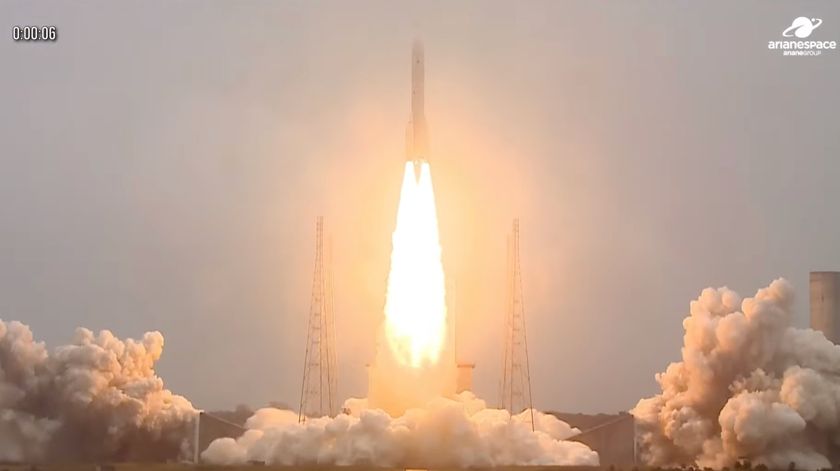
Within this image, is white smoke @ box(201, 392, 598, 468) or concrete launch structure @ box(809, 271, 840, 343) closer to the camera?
white smoke @ box(201, 392, 598, 468)

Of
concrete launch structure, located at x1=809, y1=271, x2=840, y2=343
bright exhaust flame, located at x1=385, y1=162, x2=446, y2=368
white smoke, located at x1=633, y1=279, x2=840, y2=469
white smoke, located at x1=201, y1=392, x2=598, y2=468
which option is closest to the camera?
white smoke, located at x1=201, y1=392, x2=598, y2=468

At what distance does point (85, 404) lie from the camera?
1640 inches

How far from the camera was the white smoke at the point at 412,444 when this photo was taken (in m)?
37.2

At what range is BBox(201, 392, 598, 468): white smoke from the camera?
122 feet

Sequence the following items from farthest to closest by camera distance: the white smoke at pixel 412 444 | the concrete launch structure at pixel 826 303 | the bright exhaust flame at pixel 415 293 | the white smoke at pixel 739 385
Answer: the concrete launch structure at pixel 826 303, the bright exhaust flame at pixel 415 293, the white smoke at pixel 739 385, the white smoke at pixel 412 444

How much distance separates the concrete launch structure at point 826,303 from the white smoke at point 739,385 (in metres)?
2.61

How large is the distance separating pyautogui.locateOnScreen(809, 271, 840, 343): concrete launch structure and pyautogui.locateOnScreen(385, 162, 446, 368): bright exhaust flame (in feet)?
40.7

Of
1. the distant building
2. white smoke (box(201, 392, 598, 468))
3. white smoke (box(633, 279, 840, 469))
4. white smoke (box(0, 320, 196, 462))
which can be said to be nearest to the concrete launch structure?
white smoke (box(633, 279, 840, 469))

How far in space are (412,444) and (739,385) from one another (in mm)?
10496

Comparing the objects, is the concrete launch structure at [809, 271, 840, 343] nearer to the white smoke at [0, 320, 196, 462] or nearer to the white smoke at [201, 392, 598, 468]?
the white smoke at [201, 392, 598, 468]

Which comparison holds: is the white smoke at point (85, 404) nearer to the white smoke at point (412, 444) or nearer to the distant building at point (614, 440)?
the white smoke at point (412, 444)

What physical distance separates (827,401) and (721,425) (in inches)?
128

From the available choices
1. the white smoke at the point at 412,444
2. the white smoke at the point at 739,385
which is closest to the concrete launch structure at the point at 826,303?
the white smoke at the point at 739,385

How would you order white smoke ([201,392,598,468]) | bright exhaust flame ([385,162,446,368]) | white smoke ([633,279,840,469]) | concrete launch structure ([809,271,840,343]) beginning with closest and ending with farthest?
white smoke ([201,392,598,468]) < white smoke ([633,279,840,469]) < bright exhaust flame ([385,162,446,368]) < concrete launch structure ([809,271,840,343])
